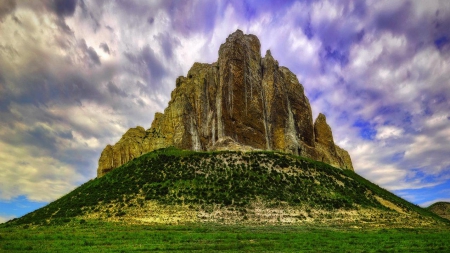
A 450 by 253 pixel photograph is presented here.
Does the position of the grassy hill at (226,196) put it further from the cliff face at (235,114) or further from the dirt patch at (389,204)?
the cliff face at (235,114)

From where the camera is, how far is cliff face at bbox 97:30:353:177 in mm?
77438

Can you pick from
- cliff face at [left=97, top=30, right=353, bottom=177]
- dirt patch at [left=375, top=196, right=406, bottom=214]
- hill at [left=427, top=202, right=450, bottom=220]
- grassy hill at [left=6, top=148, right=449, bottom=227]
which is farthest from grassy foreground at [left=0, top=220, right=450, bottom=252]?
hill at [left=427, top=202, right=450, bottom=220]

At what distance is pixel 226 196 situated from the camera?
49.7m

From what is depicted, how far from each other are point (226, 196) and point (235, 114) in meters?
31.3

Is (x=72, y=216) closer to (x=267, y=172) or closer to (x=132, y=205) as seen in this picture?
(x=132, y=205)

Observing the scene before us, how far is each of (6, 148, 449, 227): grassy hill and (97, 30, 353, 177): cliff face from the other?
12421 mm

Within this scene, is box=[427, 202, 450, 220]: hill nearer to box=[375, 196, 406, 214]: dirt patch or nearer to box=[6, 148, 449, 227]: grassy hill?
box=[375, 196, 406, 214]: dirt patch

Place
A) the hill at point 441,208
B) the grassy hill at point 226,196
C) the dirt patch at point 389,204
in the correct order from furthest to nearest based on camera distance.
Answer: the hill at point 441,208 → the dirt patch at point 389,204 → the grassy hill at point 226,196

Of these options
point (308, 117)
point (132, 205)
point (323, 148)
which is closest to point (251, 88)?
point (308, 117)

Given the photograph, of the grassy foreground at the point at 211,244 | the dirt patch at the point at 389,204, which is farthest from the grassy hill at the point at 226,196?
the grassy foreground at the point at 211,244

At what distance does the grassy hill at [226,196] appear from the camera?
4416 cm

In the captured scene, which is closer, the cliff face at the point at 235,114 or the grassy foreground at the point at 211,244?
the grassy foreground at the point at 211,244

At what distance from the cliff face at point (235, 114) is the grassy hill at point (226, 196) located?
12421mm

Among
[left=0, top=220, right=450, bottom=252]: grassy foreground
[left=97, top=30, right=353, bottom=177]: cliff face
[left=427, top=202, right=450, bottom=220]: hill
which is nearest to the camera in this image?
[left=0, top=220, right=450, bottom=252]: grassy foreground
